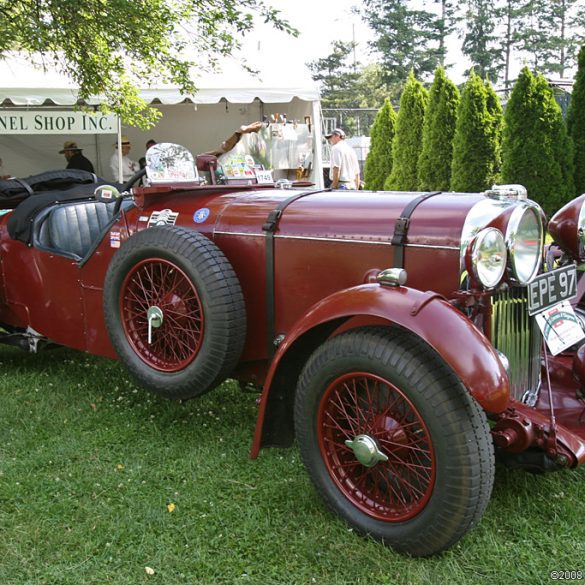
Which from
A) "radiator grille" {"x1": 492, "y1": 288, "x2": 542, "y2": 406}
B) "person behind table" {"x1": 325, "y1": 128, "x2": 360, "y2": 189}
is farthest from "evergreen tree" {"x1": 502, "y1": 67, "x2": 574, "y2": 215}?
"radiator grille" {"x1": 492, "y1": 288, "x2": 542, "y2": 406}

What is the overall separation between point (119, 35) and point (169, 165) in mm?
2336

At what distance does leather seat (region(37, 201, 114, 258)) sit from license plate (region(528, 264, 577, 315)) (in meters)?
2.46

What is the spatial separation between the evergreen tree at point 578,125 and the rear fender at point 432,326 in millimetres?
8341

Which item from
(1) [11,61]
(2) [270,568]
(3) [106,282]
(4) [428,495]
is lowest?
(2) [270,568]

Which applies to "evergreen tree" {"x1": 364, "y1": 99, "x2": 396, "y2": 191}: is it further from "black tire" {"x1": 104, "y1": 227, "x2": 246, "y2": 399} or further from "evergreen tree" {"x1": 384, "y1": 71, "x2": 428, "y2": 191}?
"black tire" {"x1": 104, "y1": 227, "x2": 246, "y2": 399}

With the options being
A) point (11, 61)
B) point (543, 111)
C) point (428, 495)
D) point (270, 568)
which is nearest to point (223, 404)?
point (270, 568)

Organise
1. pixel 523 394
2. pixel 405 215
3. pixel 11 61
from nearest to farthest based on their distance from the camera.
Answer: pixel 405 215 → pixel 523 394 → pixel 11 61

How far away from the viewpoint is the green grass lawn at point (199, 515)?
2146 mm

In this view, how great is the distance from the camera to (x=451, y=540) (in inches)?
80.7

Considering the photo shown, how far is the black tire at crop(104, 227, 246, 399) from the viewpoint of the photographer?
110 inches

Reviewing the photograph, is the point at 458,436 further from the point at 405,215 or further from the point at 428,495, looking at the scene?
the point at 405,215

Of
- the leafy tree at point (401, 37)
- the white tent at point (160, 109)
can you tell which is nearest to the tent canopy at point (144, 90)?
the white tent at point (160, 109)

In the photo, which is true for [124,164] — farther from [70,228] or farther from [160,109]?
[70,228]

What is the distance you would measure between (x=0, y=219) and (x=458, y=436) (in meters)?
3.39
